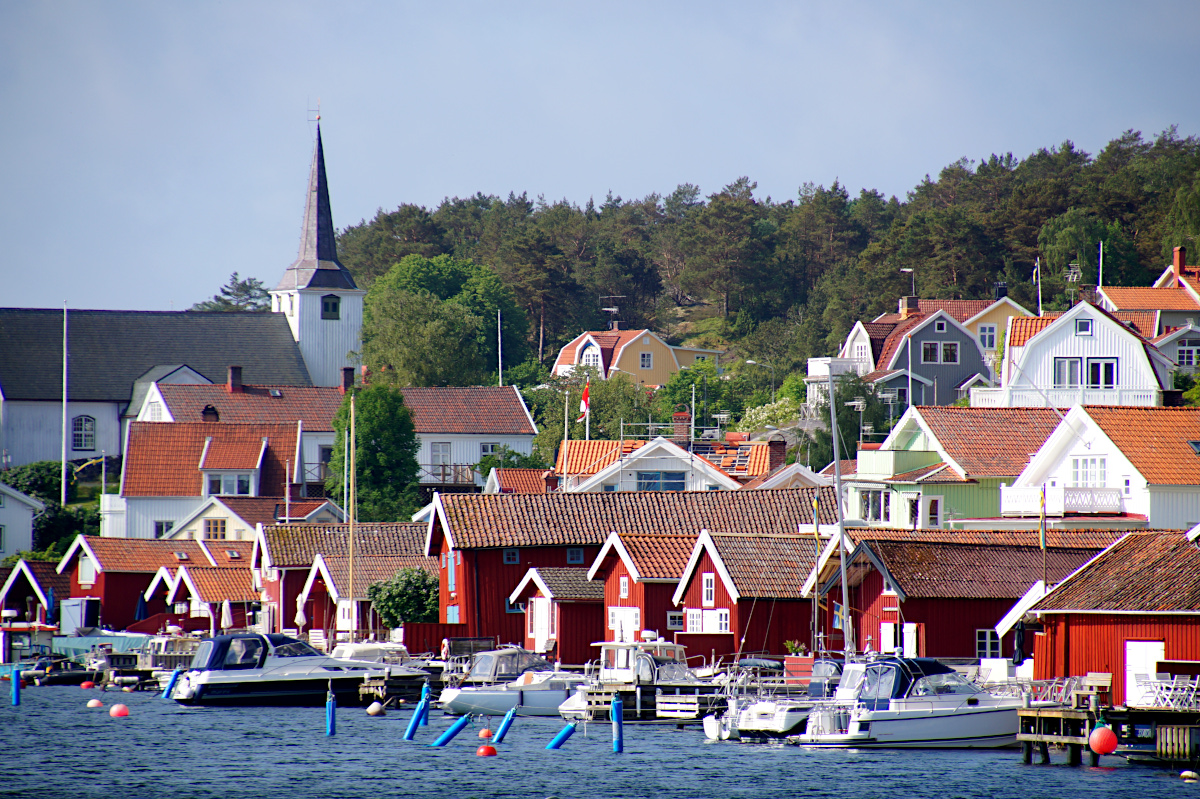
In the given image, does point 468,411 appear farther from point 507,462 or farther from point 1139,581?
point 1139,581

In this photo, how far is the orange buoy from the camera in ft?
105

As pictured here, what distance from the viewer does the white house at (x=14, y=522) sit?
86.1m

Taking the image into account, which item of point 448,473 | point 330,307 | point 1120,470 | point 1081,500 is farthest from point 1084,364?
point 330,307

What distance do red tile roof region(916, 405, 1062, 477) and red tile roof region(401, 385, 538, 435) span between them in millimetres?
42078

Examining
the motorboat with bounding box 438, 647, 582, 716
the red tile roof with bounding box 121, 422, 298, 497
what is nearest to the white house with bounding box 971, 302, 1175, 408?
the motorboat with bounding box 438, 647, 582, 716

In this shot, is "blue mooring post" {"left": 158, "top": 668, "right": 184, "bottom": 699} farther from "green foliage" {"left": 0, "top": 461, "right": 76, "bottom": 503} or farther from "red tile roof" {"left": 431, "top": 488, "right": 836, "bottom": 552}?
"green foliage" {"left": 0, "top": 461, "right": 76, "bottom": 503}

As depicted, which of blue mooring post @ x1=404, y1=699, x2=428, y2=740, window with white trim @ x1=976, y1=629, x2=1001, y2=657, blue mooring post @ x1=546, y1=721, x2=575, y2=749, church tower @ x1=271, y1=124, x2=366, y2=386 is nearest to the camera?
blue mooring post @ x1=546, y1=721, x2=575, y2=749

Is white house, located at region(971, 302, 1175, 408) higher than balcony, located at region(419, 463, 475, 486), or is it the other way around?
white house, located at region(971, 302, 1175, 408)

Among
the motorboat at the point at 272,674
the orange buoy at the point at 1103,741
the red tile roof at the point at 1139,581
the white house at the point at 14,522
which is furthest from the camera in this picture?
the white house at the point at 14,522

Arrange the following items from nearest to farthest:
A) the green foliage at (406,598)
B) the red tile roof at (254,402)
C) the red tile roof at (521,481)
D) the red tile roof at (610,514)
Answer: the red tile roof at (610,514) < the green foliage at (406,598) < the red tile roof at (521,481) < the red tile roof at (254,402)

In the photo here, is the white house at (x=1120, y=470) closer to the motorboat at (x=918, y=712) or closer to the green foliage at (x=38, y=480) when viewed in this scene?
the motorboat at (x=918, y=712)

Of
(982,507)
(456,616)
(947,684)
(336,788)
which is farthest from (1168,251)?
(336,788)

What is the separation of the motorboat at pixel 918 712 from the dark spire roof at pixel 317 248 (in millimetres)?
88232

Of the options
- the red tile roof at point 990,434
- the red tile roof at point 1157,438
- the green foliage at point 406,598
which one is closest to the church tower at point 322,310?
the green foliage at point 406,598
